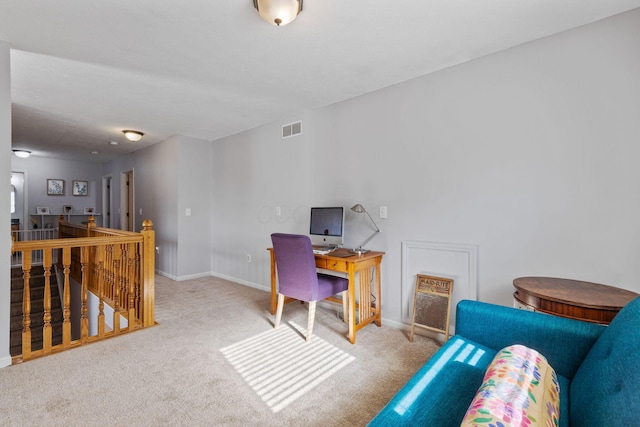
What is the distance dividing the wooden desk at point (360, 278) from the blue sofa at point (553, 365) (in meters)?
1.01

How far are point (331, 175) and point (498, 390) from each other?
2.68m

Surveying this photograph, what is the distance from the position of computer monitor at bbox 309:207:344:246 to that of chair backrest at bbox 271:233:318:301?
54cm

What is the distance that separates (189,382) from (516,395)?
189 centimetres

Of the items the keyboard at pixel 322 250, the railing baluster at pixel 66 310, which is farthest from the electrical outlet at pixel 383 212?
the railing baluster at pixel 66 310

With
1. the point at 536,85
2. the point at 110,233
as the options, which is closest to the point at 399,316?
the point at 536,85

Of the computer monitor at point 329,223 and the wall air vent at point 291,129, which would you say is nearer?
the computer monitor at point 329,223

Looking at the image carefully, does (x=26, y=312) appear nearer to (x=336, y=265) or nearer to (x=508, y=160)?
(x=336, y=265)

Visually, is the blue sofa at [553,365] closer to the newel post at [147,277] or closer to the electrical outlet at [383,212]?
the electrical outlet at [383,212]

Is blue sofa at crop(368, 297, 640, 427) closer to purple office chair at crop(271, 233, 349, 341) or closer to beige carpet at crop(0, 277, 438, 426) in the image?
beige carpet at crop(0, 277, 438, 426)

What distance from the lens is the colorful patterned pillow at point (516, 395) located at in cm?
79

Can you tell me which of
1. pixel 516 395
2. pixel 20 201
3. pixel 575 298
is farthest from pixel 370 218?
pixel 20 201

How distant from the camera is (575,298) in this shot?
1545 millimetres

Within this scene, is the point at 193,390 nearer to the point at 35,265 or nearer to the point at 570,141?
the point at 570,141

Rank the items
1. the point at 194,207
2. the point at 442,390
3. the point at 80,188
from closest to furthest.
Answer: the point at 442,390, the point at 194,207, the point at 80,188
